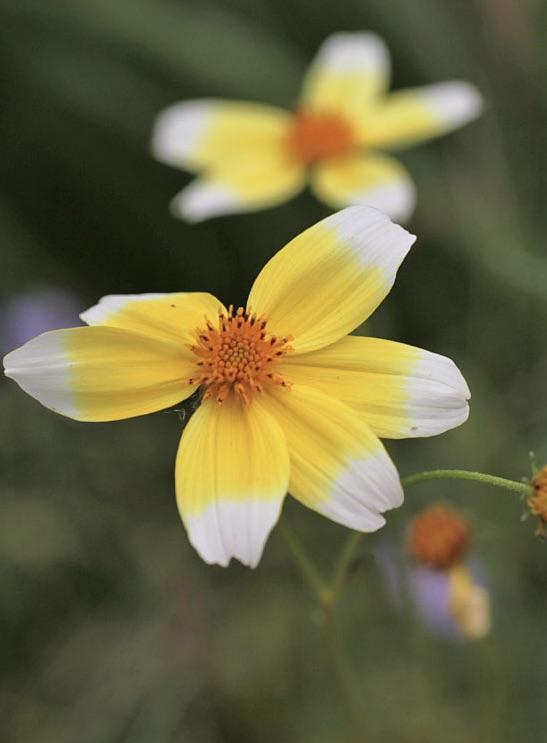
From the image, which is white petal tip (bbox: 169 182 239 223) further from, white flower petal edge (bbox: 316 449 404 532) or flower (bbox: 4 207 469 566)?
white flower petal edge (bbox: 316 449 404 532)

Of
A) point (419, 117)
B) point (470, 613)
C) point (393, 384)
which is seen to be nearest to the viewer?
point (393, 384)

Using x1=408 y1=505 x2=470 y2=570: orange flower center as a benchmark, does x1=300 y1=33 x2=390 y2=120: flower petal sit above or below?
above

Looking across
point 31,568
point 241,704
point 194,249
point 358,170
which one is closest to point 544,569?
point 241,704

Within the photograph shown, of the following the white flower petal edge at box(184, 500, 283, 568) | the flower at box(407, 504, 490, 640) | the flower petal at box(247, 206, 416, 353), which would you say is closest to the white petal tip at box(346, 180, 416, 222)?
the flower at box(407, 504, 490, 640)

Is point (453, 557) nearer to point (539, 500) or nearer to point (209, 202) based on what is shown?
point (539, 500)

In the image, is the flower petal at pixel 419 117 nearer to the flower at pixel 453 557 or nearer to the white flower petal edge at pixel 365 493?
the flower at pixel 453 557

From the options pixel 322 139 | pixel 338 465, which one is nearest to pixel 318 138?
pixel 322 139
